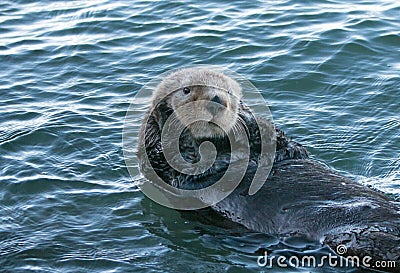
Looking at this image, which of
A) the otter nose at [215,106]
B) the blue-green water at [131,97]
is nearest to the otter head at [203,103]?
the otter nose at [215,106]

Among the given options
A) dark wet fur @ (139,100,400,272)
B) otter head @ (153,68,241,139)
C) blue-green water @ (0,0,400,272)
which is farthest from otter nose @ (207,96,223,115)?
blue-green water @ (0,0,400,272)

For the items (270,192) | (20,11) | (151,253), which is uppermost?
(20,11)

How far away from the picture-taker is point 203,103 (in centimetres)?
526

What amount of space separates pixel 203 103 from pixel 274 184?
2.55ft

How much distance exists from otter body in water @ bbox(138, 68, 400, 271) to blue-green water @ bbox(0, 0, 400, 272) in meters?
0.17

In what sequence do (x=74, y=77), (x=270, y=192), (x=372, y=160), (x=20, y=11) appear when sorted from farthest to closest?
(x=20, y=11) < (x=74, y=77) < (x=372, y=160) < (x=270, y=192)

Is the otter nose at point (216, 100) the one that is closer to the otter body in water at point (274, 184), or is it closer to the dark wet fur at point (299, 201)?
the otter body in water at point (274, 184)

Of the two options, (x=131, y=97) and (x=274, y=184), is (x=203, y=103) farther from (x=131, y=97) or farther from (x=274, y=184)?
(x=131, y=97)

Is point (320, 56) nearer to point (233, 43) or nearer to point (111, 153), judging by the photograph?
point (233, 43)

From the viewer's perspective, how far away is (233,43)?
8617 millimetres

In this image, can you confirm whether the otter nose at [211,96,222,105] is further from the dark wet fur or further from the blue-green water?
the blue-green water

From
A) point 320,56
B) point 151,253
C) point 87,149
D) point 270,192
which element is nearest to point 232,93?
point 270,192

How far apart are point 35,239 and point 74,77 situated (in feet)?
10.5

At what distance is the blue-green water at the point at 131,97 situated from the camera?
201 inches
